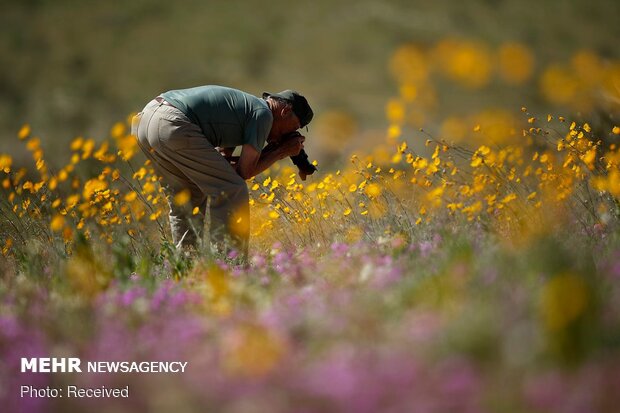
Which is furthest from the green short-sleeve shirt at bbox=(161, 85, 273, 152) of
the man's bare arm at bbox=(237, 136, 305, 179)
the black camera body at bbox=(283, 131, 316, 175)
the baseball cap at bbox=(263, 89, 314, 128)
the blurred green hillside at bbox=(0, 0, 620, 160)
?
the blurred green hillside at bbox=(0, 0, 620, 160)

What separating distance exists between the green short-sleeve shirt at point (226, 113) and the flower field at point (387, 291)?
0.52 meters

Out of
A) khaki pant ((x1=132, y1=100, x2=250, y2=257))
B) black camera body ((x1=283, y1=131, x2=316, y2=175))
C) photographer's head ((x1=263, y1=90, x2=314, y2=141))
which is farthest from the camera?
black camera body ((x1=283, y1=131, x2=316, y2=175))

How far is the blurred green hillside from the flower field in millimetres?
24172

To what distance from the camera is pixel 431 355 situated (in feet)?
6.90

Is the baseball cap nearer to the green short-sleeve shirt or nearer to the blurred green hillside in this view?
the green short-sleeve shirt

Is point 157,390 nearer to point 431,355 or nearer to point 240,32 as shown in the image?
point 431,355

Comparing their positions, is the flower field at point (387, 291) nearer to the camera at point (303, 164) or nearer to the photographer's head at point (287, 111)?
the camera at point (303, 164)

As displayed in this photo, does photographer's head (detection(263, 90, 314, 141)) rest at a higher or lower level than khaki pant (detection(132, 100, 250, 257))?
higher

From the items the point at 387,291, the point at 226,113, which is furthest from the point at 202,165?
the point at 387,291

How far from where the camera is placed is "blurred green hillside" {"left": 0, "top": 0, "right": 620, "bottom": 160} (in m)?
35.0

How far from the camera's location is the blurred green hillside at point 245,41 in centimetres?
3503

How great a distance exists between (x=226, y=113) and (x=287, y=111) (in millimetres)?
381

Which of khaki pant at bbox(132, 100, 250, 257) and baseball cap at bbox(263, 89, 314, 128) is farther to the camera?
baseball cap at bbox(263, 89, 314, 128)

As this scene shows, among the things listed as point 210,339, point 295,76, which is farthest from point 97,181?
point 295,76
